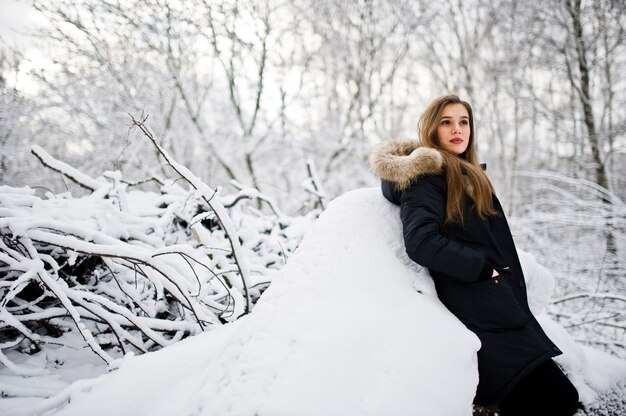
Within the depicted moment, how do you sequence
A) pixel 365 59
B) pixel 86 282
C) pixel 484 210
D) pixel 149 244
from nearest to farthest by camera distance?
pixel 484 210, pixel 86 282, pixel 149 244, pixel 365 59

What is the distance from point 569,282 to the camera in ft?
14.0

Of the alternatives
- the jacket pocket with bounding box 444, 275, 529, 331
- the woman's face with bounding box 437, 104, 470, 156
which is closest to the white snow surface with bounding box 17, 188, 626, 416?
the jacket pocket with bounding box 444, 275, 529, 331

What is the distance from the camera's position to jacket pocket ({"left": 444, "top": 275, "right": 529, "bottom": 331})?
4.20 feet

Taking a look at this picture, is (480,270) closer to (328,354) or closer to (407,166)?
(407,166)

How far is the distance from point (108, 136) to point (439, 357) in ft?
24.7

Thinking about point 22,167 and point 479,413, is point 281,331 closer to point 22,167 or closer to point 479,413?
point 479,413

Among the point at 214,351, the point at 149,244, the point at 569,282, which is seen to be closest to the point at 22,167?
the point at 149,244

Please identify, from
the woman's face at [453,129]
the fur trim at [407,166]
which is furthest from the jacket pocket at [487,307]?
the woman's face at [453,129]

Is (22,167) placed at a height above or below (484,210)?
above

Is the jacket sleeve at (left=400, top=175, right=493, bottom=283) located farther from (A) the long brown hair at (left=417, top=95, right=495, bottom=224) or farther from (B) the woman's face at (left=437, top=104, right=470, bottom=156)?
(B) the woman's face at (left=437, top=104, right=470, bottom=156)

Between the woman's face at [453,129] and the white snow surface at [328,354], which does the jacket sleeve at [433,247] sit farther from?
the woman's face at [453,129]

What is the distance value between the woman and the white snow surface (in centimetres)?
14

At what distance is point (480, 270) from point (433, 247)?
8.9 inches

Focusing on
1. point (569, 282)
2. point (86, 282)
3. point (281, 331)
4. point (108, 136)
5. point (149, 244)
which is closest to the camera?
point (281, 331)
